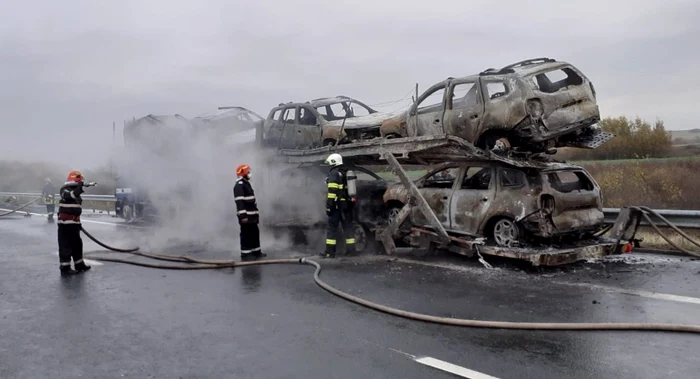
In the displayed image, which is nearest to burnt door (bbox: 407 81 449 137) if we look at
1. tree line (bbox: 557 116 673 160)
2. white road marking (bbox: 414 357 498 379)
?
white road marking (bbox: 414 357 498 379)

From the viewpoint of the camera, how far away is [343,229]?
10430 mm

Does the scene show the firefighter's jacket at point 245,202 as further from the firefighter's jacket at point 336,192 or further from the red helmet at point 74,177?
the red helmet at point 74,177

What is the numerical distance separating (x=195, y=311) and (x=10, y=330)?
1896 mm

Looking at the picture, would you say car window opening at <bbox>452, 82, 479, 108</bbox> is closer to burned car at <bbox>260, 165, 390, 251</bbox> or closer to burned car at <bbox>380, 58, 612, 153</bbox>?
burned car at <bbox>380, 58, 612, 153</bbox>

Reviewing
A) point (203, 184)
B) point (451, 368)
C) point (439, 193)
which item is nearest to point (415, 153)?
point (439, 193)

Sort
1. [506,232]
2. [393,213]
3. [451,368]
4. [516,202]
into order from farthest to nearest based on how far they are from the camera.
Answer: [393,213]
[506,232]
[516,202]
[451,368]

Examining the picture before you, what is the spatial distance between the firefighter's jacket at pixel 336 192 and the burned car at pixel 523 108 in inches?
77.2

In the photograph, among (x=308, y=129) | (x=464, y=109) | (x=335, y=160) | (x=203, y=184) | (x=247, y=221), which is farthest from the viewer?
(x=203, y=184)

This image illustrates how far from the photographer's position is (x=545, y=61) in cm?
950

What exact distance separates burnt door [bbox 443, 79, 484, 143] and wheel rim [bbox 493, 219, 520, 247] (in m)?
1.55

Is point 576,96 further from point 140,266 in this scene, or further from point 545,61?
point 140,266

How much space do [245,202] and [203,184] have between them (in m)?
5.37

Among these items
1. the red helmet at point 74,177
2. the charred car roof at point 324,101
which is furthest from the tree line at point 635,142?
→ the red helmet at point 74,177

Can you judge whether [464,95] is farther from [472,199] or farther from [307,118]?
[307,118]
